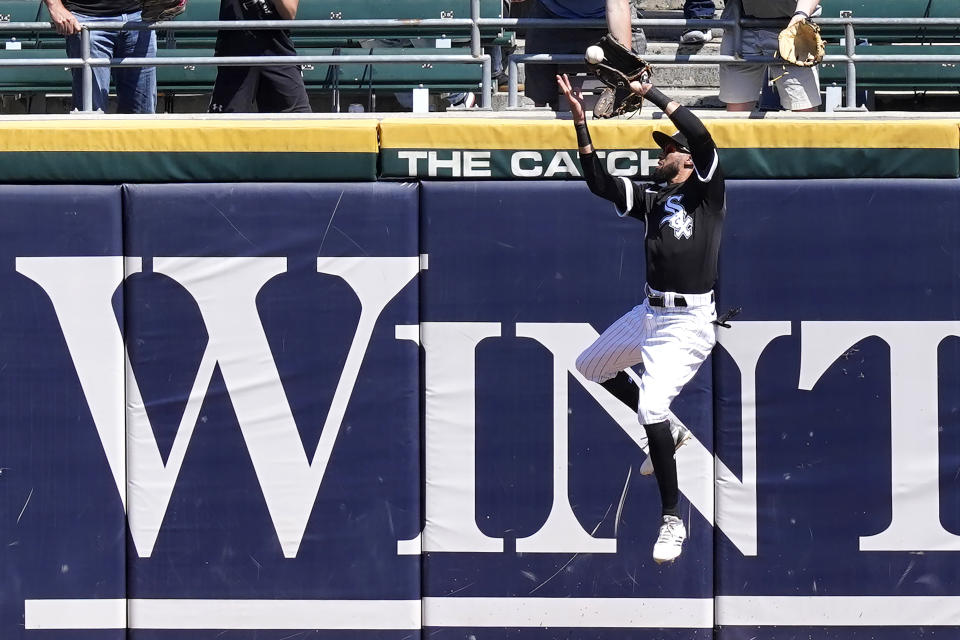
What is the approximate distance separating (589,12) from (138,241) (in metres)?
2.39

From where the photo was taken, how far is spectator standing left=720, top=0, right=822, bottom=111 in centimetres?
615

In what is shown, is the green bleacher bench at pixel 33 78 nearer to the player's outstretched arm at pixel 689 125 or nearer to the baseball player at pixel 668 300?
the baseball player at pixel 668 300

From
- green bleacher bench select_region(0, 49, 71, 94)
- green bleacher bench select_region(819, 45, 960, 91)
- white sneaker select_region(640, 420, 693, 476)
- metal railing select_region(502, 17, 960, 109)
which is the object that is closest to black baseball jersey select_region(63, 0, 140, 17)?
green bleacher bench select_region(0, 49, 71, 94)

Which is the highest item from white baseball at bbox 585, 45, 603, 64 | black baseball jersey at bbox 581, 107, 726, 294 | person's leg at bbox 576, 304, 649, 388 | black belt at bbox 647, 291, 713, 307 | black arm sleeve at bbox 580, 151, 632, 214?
white baseball at bbox 585, 45, 603, 64

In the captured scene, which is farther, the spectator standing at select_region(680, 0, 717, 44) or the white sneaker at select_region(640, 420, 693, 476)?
the spectator standing at select_region(680, 0, 717, 44)

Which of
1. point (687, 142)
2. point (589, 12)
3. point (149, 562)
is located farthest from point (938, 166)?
point (149, 562)

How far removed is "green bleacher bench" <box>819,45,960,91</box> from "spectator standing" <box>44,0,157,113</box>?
3.59m

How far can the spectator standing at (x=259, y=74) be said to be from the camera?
6395 millimetres

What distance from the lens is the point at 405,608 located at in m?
5.89

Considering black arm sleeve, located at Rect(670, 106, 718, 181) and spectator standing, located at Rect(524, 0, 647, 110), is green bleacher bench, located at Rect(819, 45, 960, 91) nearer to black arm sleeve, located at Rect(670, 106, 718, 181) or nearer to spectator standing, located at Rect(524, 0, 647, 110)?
spectator standing, located at Rect(524, 0, 647, 110)

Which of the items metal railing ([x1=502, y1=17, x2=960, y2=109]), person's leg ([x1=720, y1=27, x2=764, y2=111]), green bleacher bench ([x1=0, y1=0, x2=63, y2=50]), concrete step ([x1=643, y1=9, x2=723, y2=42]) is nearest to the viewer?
metal railing ([x1=502, y1=17, x2=960, y2=109])

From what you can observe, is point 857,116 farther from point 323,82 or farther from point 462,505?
point 323,82

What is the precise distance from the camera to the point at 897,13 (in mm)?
8547

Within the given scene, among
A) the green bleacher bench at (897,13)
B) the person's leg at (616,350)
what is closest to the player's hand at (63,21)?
the person's leg at (616,350)
